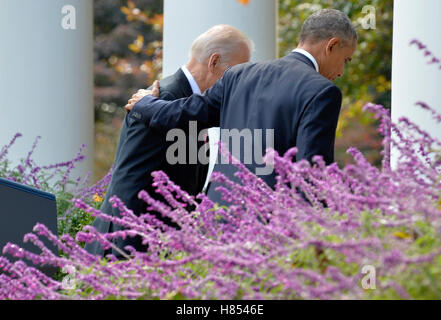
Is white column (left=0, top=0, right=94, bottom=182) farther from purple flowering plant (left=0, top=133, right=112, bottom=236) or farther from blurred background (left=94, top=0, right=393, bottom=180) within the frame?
blurred background (left=94, top=0, right=393, bottom=180)

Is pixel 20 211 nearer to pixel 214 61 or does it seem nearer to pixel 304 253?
pixel 214 61

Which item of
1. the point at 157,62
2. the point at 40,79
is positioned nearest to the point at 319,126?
the point at 40,79

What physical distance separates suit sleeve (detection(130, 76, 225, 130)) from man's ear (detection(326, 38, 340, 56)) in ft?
2.34

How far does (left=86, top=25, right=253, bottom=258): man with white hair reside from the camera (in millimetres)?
5590

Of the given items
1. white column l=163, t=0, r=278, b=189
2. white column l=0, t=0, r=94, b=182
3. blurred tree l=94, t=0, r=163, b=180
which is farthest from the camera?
blurred tree l=94, t=0, r=163, b=180

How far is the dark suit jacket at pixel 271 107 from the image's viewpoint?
4570 millimetres

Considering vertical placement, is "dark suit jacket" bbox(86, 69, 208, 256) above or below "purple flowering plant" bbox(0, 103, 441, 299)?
below

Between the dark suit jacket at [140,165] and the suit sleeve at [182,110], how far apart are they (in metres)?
0.27

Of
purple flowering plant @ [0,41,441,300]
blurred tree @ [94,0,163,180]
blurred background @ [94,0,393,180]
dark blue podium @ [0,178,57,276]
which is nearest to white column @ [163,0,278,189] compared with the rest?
dark blue podium @ [0,178,57,276]

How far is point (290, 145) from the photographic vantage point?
480 cm

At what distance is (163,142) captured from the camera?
5.61 m

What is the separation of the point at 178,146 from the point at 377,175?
2.93 meters
